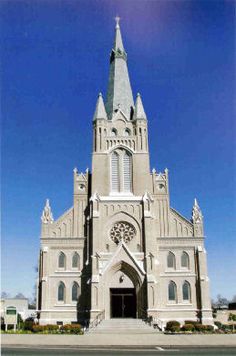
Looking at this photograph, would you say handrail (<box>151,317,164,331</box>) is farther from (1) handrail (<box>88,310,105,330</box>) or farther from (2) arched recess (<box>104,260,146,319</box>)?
(1) handrail (<box>88,310,105,330</box>)

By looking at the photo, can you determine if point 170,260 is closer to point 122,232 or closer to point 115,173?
point 122,232

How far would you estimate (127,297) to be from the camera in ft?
136

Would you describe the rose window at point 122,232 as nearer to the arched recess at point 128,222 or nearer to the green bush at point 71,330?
the arched recess at point 128,222

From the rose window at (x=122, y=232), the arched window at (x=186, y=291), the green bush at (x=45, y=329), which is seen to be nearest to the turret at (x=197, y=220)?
the arched window at (x=186, y=291)

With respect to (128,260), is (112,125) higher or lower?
higher

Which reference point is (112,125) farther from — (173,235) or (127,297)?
(127,297)

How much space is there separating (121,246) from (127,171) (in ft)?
32.3

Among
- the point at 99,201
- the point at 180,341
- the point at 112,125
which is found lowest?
the point at 180,341

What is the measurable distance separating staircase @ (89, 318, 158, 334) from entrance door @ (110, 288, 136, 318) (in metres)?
3.25

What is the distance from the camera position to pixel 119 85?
5284cm

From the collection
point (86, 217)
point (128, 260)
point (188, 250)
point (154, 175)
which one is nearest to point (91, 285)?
point (128, 260)

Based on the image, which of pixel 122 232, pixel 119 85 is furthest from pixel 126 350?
pixel 119 85

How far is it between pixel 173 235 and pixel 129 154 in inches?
441

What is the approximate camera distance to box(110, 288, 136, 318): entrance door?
41.3 metres
